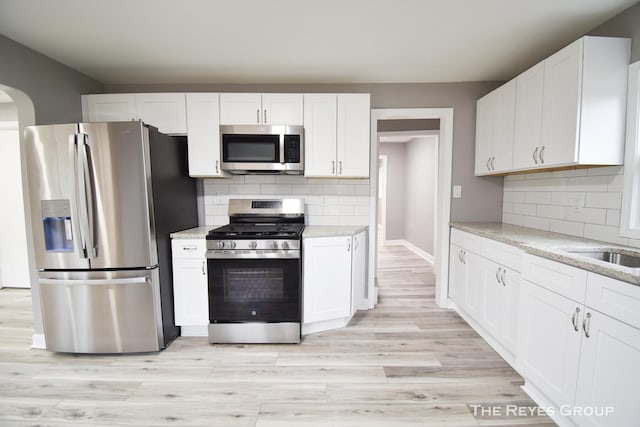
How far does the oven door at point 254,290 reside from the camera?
93.9 inches

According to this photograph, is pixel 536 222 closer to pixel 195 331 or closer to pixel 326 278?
pixel 326 278

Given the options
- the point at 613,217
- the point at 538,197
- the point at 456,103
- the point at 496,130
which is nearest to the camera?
the point at 613,217

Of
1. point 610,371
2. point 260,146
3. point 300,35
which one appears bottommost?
point 610,371

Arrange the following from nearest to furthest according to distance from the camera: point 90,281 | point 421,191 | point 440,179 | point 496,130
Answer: point 90,281 < point 496,130 < point 440,179 < point 421,191

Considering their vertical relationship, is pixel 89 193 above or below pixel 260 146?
→ below

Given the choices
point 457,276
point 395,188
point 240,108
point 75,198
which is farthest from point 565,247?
point 395,188

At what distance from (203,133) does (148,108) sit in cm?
61

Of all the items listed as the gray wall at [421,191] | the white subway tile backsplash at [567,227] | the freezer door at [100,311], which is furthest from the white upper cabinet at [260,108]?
the gray wall at [421,191]

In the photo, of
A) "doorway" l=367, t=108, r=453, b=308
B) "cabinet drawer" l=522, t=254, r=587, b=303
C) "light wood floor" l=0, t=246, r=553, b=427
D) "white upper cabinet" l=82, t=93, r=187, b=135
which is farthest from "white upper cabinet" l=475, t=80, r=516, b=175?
"white upper cabinet" l=82, t=93, r=187, b=135

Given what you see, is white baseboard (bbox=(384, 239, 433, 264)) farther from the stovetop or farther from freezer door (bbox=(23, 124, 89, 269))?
freezer door (bbox=(23, 124, 89, 269))

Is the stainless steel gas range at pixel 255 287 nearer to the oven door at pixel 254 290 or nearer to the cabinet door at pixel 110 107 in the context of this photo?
the oven door at pixel 254 290

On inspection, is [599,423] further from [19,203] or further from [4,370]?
[19,203]

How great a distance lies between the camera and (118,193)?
6.97ft

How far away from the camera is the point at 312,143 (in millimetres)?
2725
